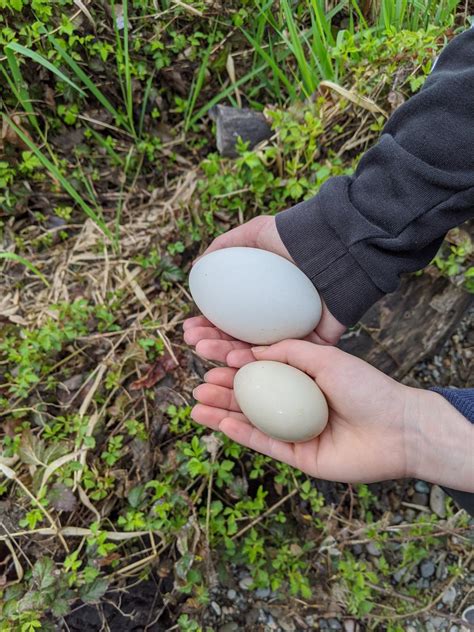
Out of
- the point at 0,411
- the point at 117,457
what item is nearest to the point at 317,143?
the point at 117,457

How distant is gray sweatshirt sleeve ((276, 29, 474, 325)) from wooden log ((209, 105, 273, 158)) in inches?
20.4

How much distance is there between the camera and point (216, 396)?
124 cm

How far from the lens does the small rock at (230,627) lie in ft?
4.33

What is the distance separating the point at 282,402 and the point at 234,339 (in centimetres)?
30

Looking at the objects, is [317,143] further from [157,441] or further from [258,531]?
[258,531]

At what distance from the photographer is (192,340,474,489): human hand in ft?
3.55

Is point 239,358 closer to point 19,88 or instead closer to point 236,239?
point 236,239

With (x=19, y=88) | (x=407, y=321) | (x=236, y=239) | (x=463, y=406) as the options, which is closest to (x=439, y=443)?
(x=463, y=406)

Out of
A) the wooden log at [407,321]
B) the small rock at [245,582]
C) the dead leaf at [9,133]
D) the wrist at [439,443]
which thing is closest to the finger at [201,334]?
the wooden log at [407,321]

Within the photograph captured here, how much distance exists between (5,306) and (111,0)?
1.02 metres

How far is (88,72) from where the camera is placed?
5.57 ft

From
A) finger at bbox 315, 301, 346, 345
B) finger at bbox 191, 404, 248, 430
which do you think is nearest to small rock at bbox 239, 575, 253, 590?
finger at bbox 191, 404, 248, 430

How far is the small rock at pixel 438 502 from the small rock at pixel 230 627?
0.65 m

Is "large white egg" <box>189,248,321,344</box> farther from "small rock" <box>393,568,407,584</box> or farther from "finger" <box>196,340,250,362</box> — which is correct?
"small rock" <box>393,568,407,584</box>
